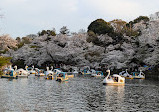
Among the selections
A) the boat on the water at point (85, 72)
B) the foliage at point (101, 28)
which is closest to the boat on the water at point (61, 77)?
the boat on the water at point (85, 72)

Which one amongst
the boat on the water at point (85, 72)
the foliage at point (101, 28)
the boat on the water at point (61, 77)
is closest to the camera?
the boat on the water at point (61, 77)

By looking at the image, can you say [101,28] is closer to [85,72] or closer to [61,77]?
[85,72]

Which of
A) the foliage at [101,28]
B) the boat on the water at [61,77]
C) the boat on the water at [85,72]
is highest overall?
the foliage at [101,28]

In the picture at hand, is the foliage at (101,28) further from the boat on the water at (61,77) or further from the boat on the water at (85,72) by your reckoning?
the boat on the water at (61,77)

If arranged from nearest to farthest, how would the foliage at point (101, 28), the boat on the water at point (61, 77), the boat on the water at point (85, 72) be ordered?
the boat on the water at point (61, 77) → the boat on the water at point (85, 72) → the foliage at point (101, 28)

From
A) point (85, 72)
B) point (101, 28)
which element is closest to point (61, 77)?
point (85, 72)

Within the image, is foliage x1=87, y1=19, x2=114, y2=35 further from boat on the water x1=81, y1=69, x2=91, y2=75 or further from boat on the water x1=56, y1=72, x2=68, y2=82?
boat on the water x1=56, y1=72, x2=68, y2=82

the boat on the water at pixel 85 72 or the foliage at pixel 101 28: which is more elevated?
the foliage at pixel 101 28

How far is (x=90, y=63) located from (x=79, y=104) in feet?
174

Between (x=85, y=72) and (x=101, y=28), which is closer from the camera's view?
(x=85, y=72)

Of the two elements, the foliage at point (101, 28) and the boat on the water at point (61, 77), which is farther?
the foliage at point (101, 28)

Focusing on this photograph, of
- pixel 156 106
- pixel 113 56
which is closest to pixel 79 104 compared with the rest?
pixel 156 106

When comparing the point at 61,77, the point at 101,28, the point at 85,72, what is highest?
the point at 101,28

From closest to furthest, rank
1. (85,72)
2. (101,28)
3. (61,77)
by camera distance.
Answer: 1. (61,77)
2. (85,72)
3. (101,28)
